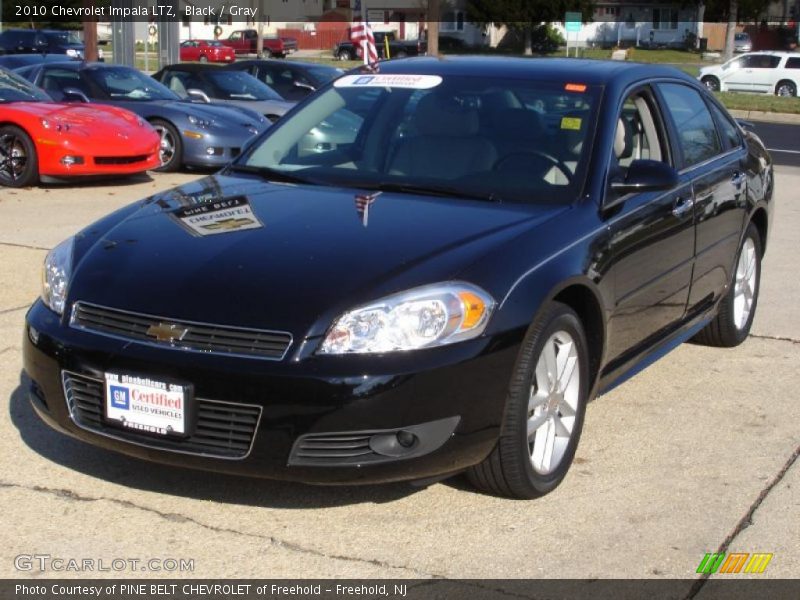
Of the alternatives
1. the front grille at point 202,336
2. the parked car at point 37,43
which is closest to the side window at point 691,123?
the front grille at point 202,336

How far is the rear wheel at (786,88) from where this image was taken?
37.2 m

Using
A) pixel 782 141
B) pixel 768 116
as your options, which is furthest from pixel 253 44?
pixel 782 141

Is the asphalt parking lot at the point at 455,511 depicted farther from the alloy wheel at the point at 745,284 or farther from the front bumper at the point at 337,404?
the alloy wheel at the point at 745,284

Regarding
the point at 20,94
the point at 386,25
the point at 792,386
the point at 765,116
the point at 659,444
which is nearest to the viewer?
the point at 659,444

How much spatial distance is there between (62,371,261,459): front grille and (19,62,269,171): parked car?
9.73 metres

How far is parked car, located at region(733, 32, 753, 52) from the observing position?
68.1m

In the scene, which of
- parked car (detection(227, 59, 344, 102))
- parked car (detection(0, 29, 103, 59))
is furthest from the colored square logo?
parked car (detection(0, 29, 103, 59))

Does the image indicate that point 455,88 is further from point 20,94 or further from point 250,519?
point 20,94

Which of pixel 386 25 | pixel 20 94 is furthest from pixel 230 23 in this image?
pixel 20 94

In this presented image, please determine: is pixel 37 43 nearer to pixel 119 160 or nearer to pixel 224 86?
pixel 224 86

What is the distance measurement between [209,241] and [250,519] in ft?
3.26

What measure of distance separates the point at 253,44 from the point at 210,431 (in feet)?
215

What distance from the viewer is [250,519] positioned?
410cm

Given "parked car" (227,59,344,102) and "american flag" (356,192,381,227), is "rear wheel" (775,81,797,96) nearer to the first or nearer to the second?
"parked car" (227,59,344,102)
